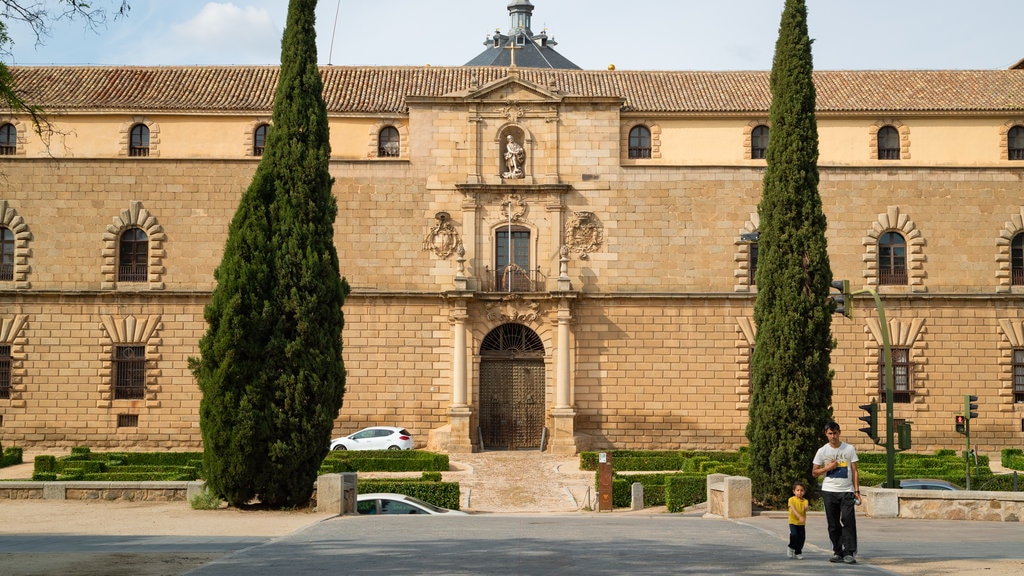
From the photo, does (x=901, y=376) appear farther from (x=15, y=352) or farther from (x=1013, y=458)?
(x=15, y=352)

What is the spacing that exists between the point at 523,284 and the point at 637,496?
1080 centimetres

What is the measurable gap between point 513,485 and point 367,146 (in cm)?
1203

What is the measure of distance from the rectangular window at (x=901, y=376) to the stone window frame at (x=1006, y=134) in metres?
6.59

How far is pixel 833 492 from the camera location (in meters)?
12.7

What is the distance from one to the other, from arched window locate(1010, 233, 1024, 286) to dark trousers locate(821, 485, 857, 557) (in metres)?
22.5

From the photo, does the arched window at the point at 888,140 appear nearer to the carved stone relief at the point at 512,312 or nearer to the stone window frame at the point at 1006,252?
the stone window frame at the point at 1006,252

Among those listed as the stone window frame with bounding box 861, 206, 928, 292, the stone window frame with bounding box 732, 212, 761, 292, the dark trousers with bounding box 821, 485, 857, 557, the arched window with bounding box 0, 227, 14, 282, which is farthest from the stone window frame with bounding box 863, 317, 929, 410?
the arched window with bounding box 0, 227, 14, 282

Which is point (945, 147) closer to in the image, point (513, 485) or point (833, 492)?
point (513, 485)

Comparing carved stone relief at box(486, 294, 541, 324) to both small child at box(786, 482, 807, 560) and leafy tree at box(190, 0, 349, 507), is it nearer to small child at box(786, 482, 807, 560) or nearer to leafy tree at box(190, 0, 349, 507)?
leafy tree at box(190, 0, 349, 507)

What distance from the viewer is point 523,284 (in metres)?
32.5

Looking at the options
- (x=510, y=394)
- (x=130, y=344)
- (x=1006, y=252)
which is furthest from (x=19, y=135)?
(x=1006, y=252)

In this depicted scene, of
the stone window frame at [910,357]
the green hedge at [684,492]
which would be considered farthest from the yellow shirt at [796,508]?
the stone window frame at [910,357]

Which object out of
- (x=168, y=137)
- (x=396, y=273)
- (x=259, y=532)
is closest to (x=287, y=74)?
(x=259, y=532)

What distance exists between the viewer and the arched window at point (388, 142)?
1340 inches
